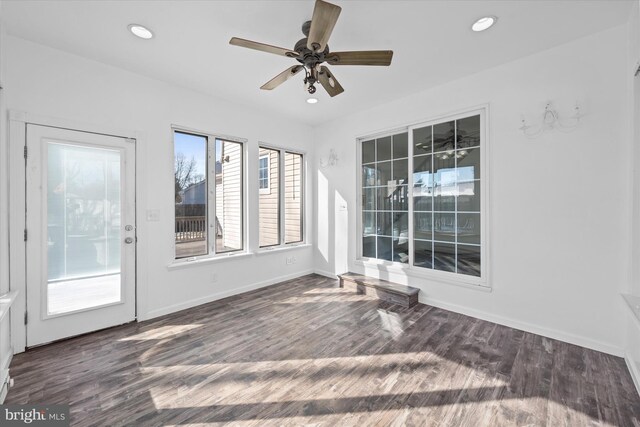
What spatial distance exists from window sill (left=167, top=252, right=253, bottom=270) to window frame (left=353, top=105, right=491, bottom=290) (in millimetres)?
1950

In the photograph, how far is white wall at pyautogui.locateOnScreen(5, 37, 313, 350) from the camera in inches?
106

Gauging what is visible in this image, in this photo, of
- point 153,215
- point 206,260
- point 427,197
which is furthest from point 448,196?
point 153,215

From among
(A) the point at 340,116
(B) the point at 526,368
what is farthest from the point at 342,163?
(B) the point at 526,368

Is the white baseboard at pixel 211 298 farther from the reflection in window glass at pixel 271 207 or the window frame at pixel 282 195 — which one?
the reflection in window glass at pixel 271 207

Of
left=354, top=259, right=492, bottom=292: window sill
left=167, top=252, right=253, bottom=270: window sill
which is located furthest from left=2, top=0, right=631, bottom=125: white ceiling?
left=354, top=259, right=492, bottom=292: window sill

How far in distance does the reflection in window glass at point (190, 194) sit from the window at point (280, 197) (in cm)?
104

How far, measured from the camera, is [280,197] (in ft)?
16.6

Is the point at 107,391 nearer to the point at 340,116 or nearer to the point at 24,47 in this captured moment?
the point at 24,47

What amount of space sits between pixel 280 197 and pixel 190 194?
1608mm

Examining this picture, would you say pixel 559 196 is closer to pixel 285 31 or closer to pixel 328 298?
pixel 328 298

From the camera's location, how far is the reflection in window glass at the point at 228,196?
4.20m

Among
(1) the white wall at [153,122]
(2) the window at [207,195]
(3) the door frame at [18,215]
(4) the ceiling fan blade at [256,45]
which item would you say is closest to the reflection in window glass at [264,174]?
(1) the white wall at [153,122]

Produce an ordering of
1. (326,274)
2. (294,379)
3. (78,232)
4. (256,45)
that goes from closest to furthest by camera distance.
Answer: (256,45) → (294,379) → (78,232) → (326,274)

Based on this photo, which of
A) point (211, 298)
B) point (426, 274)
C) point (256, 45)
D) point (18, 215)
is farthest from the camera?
point (211, 298)
